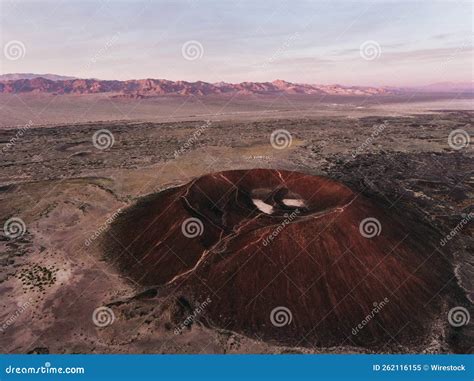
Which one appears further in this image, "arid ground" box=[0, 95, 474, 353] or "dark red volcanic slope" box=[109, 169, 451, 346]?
"dark red volcanic slope" box=[109, 169, 451, 346]

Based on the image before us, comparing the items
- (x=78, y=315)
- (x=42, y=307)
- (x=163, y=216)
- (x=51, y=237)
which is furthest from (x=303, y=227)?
(x=51, y=237)

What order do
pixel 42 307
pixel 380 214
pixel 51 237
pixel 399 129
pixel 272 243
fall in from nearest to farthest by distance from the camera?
pixel 42 307
pixel 272 243
pixel 380 214
pixel 51 237
pixel 399 129

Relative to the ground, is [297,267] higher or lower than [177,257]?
lower

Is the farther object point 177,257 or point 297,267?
point 177,257

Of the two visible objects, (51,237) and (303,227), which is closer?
(303,227)

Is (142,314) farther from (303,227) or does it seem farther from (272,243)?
(303,227)

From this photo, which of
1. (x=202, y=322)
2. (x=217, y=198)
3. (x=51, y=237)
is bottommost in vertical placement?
(x=202, y=322)

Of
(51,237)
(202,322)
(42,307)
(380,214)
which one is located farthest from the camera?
(51,237)

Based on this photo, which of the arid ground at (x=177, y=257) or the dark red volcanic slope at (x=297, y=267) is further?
the dark red volcanic slope at (x=297, y=267)
